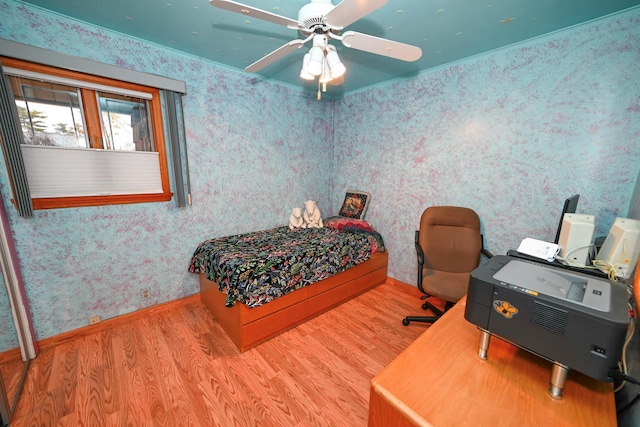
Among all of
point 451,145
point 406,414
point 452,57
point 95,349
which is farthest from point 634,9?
point 95,349

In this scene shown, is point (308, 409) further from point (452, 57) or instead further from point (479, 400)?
point (452, 57)

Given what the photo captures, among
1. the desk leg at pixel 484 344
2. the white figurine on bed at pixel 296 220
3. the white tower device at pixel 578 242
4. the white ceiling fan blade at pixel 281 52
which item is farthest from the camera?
the white figurine on bed at pixel 296 220

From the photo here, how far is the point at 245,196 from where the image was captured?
→ 2.86 m

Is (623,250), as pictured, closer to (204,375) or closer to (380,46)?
(380,46)

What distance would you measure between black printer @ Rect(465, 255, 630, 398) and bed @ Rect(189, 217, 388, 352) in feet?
4.85

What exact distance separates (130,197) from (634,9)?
3.95 m

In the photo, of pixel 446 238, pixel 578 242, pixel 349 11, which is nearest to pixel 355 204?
pixel 446 238

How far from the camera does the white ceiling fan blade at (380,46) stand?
129 cm

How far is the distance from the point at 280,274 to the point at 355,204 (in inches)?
64.7

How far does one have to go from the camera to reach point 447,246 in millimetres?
2365

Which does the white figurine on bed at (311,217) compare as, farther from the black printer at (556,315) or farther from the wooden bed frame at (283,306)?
the black printer at (556,315)

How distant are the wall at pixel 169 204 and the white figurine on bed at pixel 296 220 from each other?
0.16 meters

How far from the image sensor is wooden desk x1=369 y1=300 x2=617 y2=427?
669mm

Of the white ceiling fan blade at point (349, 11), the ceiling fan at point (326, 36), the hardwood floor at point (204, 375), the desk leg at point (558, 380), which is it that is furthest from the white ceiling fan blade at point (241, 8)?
the hardwood floor at point (204, 375)
